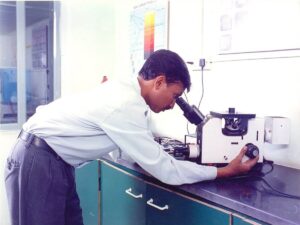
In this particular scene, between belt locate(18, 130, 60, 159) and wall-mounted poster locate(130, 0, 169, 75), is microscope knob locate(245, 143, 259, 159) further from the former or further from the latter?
wall-mounted poster locate(130, 0, 169, 75)

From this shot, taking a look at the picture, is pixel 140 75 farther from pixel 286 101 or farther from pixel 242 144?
pixel 286 101

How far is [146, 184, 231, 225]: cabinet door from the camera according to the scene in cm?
127

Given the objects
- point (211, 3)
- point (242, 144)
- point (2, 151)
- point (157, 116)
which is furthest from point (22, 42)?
point (242, 144)

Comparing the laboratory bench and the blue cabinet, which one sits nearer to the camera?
the laboratory bench

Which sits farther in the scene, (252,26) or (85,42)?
(85,42)

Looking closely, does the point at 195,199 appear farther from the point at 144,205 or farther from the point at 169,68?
the point at 169,68

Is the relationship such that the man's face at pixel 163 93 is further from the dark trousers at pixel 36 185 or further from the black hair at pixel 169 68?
the dark trousers at pixel 36 185

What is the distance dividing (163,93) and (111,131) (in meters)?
0.29

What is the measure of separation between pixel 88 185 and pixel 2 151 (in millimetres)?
1038

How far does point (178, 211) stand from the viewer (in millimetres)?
1434

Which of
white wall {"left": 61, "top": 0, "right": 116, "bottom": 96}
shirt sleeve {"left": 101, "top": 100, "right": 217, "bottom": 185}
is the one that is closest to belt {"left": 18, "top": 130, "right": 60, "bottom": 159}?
shirt sleeve {"left": 101, "top": 100, "right": 217, "bottom": 185}

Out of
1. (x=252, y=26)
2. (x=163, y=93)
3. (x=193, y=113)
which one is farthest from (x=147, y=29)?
(x=163, y=93)

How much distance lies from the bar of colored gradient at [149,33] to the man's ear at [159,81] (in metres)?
1.19

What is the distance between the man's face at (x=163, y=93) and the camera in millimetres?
1494
